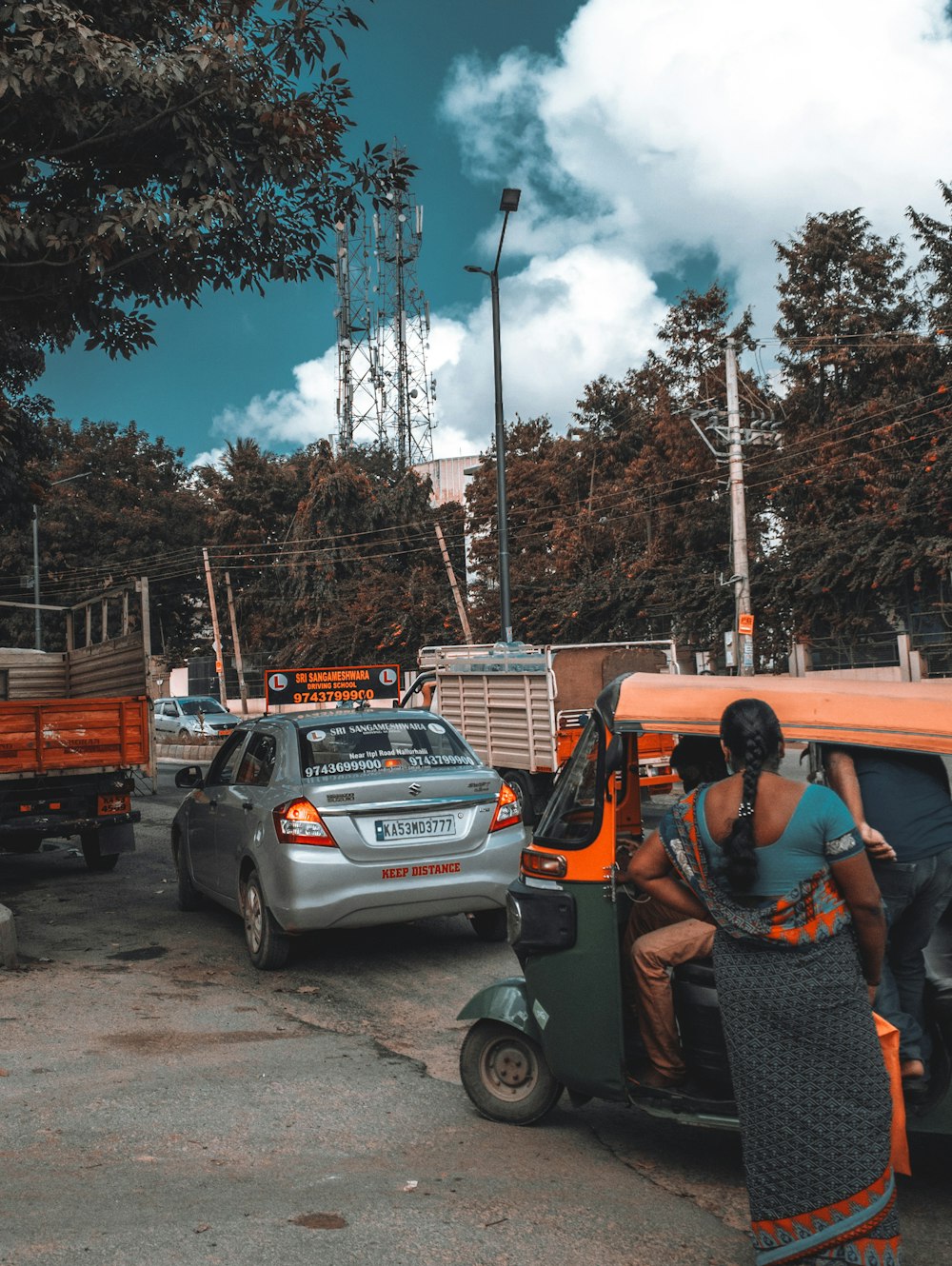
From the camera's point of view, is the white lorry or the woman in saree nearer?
the woman in saree

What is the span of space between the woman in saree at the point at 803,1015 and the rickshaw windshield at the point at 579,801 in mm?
1153

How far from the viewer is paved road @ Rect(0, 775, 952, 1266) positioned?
368 cm

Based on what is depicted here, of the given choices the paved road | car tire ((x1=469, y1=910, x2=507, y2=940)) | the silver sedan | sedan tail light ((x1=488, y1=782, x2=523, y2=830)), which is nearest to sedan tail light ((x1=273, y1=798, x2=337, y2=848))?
the silver sedan

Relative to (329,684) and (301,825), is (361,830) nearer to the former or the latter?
(301,825)

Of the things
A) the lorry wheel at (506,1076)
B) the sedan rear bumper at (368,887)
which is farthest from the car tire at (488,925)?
the lorry wheel at (506,1076)

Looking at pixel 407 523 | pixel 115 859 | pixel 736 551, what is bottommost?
pixel 115 859

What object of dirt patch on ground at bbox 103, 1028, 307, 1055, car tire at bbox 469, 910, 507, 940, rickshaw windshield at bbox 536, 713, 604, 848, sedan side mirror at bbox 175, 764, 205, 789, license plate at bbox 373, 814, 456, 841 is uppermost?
rickshaw windshield at bbox 536, 713, 604, 848

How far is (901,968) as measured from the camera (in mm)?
3840

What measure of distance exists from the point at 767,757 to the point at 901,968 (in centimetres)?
110

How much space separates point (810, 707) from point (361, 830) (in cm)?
378

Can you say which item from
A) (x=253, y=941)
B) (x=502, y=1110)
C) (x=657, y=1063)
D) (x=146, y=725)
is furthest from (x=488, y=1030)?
(x=146, y=725)

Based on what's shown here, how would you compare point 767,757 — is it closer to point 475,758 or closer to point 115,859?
point 475,758

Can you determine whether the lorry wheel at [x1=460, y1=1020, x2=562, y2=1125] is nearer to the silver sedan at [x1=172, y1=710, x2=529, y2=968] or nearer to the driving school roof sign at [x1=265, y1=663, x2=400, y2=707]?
the silver sedan at [x1=172, y1=710, x2=529, y2=968]

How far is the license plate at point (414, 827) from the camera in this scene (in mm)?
7203
